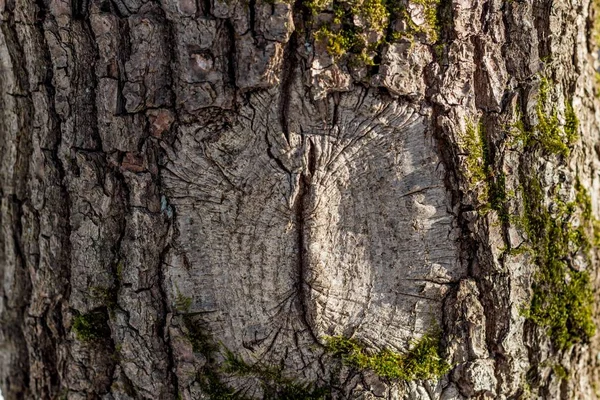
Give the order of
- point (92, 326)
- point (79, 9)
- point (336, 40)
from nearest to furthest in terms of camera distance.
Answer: point (336, 40) → point (79, 9) → point (92, 326)

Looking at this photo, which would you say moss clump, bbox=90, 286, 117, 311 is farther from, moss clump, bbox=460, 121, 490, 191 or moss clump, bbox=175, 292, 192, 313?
moss clump, bbox=460, 121, 490, 191

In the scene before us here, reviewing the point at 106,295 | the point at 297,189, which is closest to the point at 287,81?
the point at 297,189

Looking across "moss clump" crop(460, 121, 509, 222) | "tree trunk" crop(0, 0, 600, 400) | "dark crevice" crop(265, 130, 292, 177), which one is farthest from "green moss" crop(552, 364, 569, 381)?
"dark crevice" crop(265, 130, 292, 177)

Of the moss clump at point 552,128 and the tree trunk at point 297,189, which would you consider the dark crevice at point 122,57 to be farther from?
the moss clump at point 552,128

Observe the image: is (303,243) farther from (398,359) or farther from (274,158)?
(398,359)

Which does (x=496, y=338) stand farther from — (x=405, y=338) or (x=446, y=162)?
(x=446, y=162)

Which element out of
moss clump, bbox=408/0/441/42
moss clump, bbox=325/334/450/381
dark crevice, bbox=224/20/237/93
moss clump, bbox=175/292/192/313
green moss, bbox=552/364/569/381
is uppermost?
moss clump, bbox=408/0/441/42

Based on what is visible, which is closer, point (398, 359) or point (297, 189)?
point (297, 189)

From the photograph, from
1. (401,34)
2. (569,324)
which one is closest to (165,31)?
(401,34)
